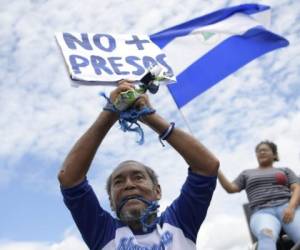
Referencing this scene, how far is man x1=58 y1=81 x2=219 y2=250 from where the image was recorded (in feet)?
8.67

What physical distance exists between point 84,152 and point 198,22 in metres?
4.04

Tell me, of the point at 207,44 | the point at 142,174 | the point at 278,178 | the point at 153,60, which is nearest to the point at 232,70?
the point at 207,44

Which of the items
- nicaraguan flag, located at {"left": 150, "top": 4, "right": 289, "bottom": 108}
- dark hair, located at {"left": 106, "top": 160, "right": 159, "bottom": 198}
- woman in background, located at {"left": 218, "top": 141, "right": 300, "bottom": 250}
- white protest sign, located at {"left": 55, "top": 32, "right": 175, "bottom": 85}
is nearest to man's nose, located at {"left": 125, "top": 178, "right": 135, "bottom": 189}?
dark hair, located at {"left": 106, "top": 160, "right": 159, "bottom": 198}

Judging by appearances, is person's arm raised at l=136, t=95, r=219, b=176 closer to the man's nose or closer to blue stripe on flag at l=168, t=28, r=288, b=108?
the man's nose

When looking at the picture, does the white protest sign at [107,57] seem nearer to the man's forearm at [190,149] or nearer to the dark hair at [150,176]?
the man's forearm at [190,149]

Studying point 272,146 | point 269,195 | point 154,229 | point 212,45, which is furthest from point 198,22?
point 154,229

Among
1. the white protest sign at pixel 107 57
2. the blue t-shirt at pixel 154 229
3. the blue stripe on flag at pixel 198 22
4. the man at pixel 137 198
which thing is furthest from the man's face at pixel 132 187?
the blue stripe on flag at pixel 198 22

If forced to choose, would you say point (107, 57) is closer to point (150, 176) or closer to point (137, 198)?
point (150, 176)

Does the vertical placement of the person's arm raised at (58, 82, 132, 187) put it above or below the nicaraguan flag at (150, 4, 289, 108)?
below

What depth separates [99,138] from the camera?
271 cm

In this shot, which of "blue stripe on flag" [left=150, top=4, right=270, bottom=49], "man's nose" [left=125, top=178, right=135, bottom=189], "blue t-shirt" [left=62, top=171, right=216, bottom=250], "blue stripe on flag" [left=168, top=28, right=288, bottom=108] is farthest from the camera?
"blue stripe on flag" [left=150, top=4, right=270, bottom=49]

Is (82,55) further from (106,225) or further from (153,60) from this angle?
(106,225)

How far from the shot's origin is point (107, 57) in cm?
341

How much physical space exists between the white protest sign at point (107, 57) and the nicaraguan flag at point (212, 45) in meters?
1.94
